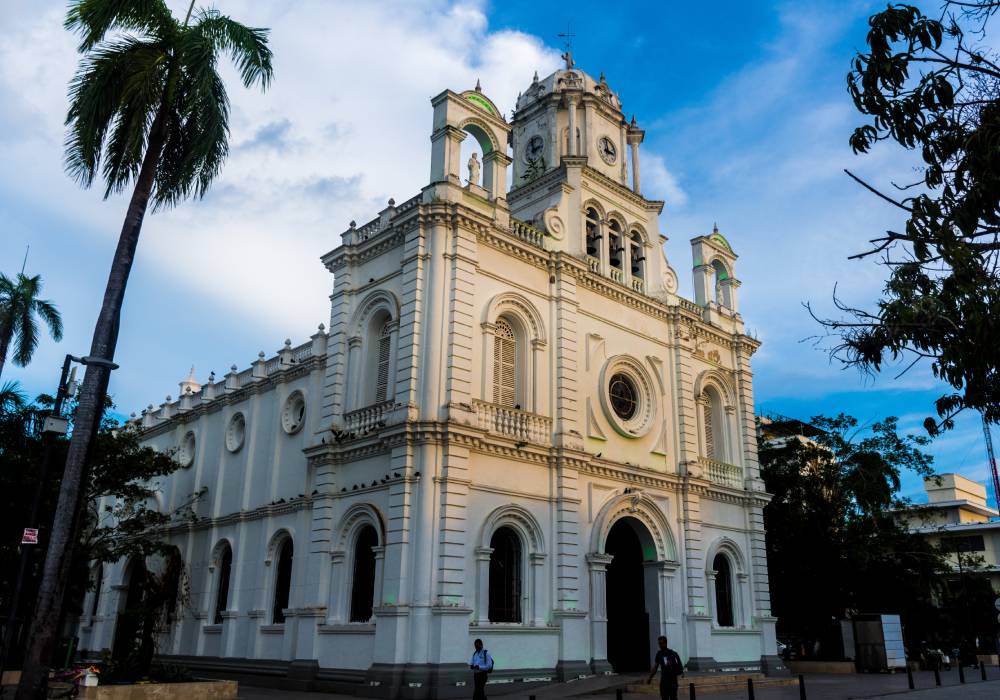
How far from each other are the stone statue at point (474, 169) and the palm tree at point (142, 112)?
25.7 ft

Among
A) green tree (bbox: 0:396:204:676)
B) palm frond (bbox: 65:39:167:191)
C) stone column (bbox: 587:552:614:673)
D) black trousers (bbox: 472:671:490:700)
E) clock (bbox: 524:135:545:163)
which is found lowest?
black trousers (bbox: 472:671:490:700)

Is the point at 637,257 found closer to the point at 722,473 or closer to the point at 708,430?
the point at 708,430

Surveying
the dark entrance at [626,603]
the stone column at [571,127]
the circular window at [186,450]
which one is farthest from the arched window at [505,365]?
the circular window at [186,450]

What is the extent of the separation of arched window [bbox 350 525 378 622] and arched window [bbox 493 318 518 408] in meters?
5.02

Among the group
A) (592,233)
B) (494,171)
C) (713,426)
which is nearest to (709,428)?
(713,426)

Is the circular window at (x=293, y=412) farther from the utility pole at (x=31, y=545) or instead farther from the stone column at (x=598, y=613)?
the utility pole at (x=31, y=545)

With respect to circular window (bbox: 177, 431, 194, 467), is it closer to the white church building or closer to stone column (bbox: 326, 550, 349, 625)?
the white church building

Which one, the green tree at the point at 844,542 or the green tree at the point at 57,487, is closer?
the green tree at the point at 57,487

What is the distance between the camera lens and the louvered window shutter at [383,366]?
23.6 meters

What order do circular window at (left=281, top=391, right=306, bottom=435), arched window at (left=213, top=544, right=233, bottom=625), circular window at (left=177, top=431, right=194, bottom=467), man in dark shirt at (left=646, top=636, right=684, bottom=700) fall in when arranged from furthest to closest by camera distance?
1. circular window at (left=177, top=431, right=194, bottom=467)
2. arched window at (left=213, top=544, right=233, bottom=625)
3. circular window at (left=281, top=391, right=306, bottom=435)
4. man in dark shirt at (left=646, top=636, right=684, bottom=700)

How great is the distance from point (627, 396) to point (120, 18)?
17.6m

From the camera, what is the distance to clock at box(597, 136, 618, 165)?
2993 centimetres

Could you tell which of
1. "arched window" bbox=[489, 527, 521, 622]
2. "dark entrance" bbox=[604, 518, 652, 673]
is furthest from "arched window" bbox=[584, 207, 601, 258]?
"arched window" bbox=[489, 527, 521, 622]

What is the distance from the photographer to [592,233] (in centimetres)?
2783
